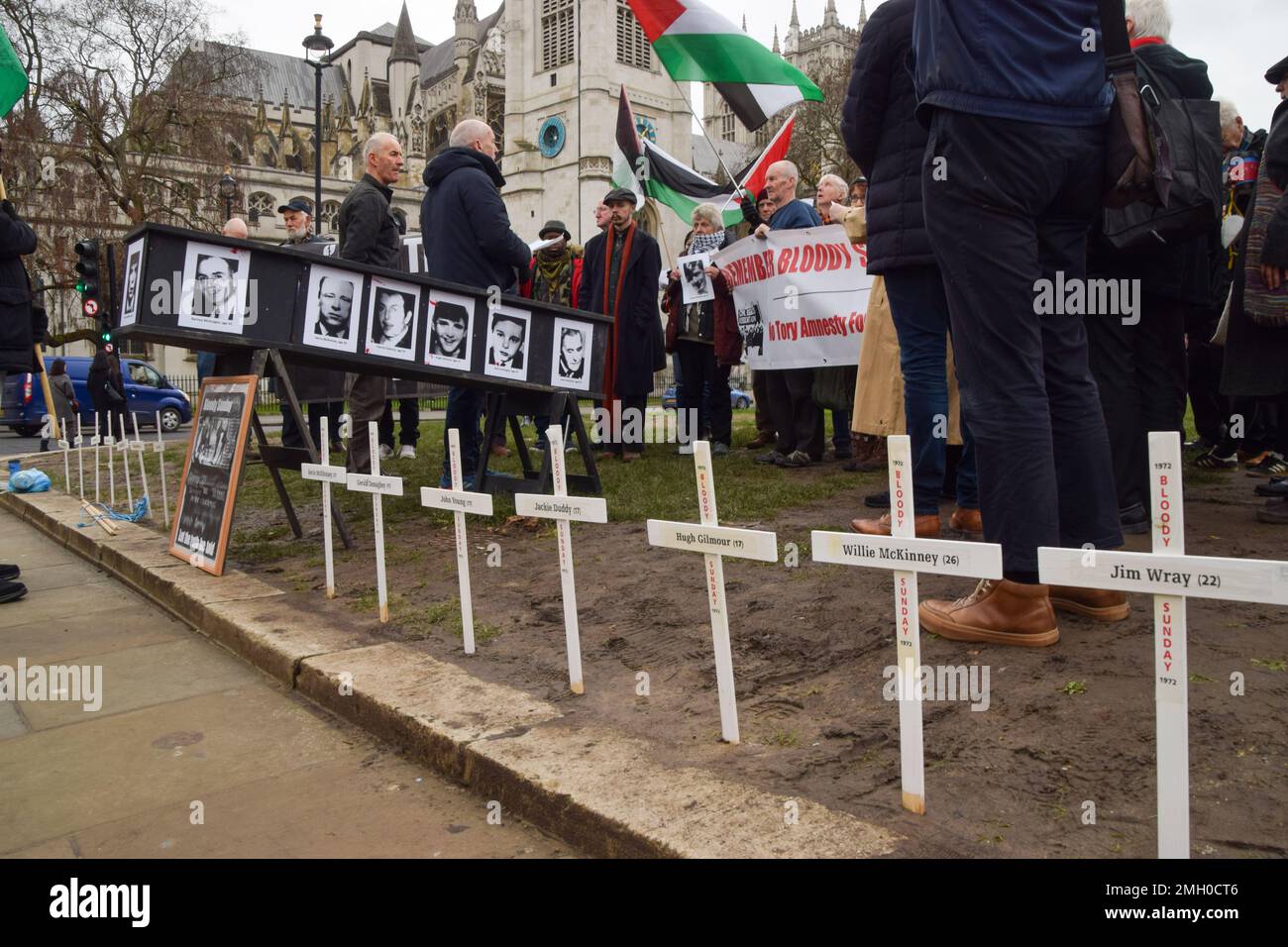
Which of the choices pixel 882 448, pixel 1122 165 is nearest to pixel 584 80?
pixel 882 448

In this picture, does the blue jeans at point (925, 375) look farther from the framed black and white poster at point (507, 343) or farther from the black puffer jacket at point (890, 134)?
the framed black and white poster at point (507, 343)

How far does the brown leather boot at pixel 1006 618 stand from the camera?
297 centimetres

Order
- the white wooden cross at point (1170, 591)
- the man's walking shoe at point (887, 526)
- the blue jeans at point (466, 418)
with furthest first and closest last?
the blue jeans at point (466, 418)
the man's walking shoe at point (887, 526)
the white wooden cross at point (1170, 591)

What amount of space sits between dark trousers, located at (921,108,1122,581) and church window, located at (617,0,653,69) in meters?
62.2

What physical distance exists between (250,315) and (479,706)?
320 cm

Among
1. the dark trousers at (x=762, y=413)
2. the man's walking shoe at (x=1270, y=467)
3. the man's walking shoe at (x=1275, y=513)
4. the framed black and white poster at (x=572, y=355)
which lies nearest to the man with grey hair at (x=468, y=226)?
the framed black and white poster at (x=572, y=355)

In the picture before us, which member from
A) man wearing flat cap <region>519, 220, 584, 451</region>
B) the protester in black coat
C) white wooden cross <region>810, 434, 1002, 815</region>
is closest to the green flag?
the protester in black coat

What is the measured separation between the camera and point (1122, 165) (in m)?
2.99

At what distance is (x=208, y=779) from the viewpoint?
2857mm

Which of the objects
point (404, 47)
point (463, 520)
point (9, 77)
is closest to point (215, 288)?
point (9, 77)

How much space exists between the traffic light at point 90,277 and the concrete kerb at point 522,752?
35.2 ft

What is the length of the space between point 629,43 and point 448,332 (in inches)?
2426

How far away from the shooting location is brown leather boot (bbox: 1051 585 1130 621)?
3.18 metres

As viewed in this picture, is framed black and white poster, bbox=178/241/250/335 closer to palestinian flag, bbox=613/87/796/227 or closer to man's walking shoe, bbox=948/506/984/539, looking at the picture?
man's walking shoe, bbox=948/506/984/539
